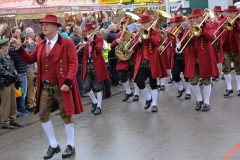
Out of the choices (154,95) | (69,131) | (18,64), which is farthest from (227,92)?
(69,131)

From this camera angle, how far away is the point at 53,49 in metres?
6.35

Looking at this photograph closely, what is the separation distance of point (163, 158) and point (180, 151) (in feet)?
1.10

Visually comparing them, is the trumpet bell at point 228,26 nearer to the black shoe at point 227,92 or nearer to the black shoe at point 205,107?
the black shoe at point 227,92

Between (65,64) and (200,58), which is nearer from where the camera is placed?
(65,64)

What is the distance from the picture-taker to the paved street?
6371 mm

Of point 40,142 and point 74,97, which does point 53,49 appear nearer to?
point 74,97

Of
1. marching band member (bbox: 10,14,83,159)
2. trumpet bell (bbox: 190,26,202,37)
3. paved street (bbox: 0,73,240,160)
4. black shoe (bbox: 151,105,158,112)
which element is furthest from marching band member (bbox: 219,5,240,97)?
marching band member (bbox: 10,14,83,159)

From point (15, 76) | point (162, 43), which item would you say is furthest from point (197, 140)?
point (162, 43)

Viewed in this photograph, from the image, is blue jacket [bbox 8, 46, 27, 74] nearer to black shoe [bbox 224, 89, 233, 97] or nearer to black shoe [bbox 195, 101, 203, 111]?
black shoe [bbox 195, 101, 203, 111]

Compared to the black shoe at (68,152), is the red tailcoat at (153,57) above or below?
above

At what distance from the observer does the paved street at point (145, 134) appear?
6371 millimetres

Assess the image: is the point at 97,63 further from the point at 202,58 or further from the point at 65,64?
the point at 65,64

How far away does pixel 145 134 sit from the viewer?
745 cm

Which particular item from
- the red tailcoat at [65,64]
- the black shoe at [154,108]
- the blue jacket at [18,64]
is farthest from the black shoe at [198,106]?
the blue jacket at [18,64]
